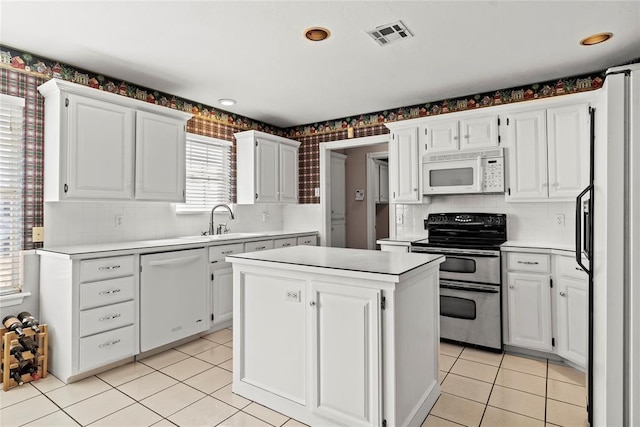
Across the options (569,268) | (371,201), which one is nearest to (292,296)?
(569,268)

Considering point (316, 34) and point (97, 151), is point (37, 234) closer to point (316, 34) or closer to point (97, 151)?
point (97, 151)

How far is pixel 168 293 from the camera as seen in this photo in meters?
3.20

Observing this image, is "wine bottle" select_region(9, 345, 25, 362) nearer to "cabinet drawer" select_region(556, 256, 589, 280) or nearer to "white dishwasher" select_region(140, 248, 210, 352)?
"white dishwasher" select_region(140, 248, 210, 352)

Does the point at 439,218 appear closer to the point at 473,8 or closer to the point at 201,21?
the point at 473,8

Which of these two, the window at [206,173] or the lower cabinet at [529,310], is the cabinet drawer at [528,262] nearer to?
the lower cabinet at [529,310]

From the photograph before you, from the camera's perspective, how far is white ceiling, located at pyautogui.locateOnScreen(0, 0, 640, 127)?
227 centimetres

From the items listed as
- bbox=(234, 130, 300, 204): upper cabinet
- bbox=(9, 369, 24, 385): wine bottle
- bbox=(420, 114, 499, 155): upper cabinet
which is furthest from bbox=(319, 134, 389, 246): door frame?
bbox=(9, 369, 24, 385): wine bottle

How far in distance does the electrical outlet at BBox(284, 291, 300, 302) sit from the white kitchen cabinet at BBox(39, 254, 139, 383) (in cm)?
152

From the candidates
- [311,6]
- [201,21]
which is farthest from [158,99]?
[311,6]

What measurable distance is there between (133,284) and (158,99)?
1.98m

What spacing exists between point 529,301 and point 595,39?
2.10 metres

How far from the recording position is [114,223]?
11.0ft

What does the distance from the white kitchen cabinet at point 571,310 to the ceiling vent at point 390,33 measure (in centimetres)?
219

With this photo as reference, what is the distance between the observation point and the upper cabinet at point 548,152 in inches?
122
